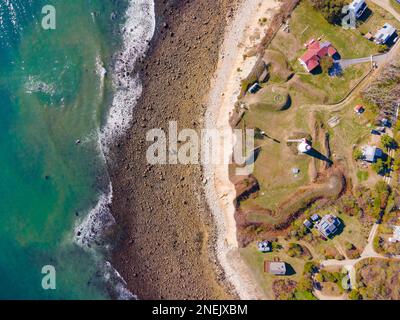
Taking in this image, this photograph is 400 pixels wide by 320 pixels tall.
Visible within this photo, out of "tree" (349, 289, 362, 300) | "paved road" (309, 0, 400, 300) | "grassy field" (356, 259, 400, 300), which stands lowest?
"tree" (349, 289, 362, 300)

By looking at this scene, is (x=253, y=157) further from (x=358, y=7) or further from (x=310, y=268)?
(x=358, y=7)

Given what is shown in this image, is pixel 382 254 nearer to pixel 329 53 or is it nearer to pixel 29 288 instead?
pixel 329 53

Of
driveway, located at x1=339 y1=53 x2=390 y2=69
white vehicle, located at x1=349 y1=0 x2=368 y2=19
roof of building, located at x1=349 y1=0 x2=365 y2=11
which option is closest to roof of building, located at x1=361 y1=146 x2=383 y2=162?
driveway, located at x1=339 y1=53 x2=390 y2=69

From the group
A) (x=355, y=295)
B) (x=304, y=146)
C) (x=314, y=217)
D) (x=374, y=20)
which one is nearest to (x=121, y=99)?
(x=304, y=146)

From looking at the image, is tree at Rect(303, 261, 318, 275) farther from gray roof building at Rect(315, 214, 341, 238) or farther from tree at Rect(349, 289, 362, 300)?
tree at Rect(349, 289, 362, 300)

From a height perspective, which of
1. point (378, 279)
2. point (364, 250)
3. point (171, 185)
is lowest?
point (378, 279)

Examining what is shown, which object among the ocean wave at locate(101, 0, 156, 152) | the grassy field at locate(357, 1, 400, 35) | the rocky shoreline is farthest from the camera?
the ocean wave at locate(101, 0, 156, 152)

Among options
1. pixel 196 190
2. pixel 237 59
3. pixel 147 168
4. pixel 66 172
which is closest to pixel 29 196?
pixel 66 172
